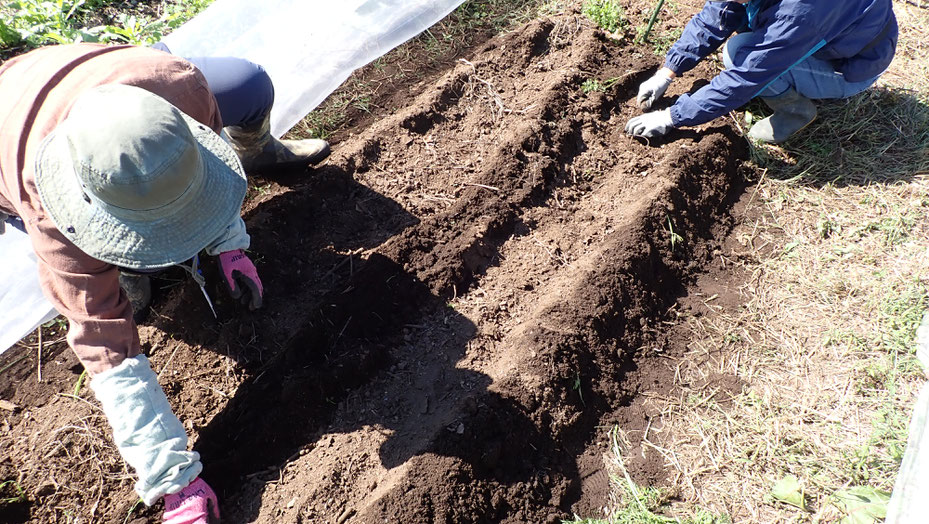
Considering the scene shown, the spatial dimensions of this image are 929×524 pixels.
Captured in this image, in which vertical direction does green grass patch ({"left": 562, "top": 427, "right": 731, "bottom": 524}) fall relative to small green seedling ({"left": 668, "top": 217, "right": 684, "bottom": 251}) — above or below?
below

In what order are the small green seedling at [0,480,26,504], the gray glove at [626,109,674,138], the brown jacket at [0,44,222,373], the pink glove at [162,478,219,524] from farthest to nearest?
the gray glove at [626,109,674,138]
the small green seedling at [0,480,26,504]
the pink glove at [162,478,219,524]
the brown jacket at [0,44,222,373]

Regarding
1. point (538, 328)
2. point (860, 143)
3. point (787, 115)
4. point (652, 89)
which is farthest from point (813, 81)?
point (538, 328)

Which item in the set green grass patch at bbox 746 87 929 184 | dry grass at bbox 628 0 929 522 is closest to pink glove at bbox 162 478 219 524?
dry grass at bbox 628 0 929 522

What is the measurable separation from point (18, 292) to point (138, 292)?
46 cm

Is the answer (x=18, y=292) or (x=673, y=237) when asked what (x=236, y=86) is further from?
(x=673, y=237)

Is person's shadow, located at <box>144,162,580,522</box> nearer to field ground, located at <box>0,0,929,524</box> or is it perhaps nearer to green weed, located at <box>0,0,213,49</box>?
field ground, located at <box>0,0,929,524</box>

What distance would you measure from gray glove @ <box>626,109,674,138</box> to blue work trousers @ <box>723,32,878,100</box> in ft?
1.26

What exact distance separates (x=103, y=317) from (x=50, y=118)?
1.88 ft

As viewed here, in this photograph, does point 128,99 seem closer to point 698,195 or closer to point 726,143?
point 698,195

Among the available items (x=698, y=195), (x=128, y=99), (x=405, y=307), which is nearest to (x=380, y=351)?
(x=405, y=307)

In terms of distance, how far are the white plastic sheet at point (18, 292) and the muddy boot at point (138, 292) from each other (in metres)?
0.34

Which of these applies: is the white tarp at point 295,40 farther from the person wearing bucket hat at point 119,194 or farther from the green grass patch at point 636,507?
the green grass patch at point 636,507

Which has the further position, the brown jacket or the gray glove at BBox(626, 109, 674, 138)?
the gray glove at BBox(626, 109, 674, 138)

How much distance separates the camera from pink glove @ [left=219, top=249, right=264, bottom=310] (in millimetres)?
2303
